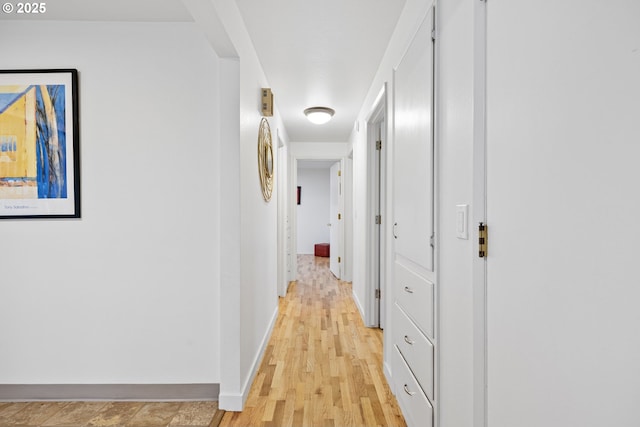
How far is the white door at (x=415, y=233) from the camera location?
158 centimetres

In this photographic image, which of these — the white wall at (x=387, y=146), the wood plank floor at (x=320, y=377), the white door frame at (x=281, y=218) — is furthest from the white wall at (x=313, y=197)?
the wood plank floor at (x=320, y=377)

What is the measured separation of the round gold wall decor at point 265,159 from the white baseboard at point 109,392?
1.54 meters

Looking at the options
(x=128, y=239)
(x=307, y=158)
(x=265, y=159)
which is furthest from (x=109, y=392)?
(x=307, y=158)

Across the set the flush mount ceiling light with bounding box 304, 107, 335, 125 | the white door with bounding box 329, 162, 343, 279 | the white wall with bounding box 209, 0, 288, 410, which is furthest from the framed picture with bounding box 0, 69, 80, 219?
the white door with bounding box 329, 162, 343, 279

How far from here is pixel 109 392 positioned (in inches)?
85.7

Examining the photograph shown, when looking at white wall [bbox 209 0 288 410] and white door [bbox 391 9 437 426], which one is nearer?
white door [bbox 391 9 437 426]

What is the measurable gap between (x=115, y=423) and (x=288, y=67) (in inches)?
107

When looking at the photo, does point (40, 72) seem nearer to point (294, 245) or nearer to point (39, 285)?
point (39, 285)

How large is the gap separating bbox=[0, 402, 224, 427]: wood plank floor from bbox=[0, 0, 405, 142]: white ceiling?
7.60ft

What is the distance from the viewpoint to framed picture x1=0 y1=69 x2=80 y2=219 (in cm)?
213
